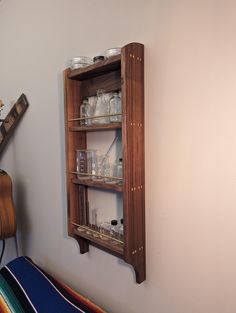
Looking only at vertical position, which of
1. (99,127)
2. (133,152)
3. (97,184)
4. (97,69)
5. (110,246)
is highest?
(97,69)

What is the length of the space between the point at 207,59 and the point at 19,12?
1443 mm

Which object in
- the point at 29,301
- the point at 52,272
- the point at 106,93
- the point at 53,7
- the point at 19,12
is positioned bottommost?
the point at 52,272

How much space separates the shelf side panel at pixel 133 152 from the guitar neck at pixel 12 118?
96 centimetres

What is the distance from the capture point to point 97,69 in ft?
3.25

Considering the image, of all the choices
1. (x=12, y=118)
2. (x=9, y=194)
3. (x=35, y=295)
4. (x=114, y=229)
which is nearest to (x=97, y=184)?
(x=114, y=229)

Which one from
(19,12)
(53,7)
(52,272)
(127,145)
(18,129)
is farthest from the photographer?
(18,129)

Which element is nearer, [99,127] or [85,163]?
[99,127]

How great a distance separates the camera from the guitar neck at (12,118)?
160 centimetres

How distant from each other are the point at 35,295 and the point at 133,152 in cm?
82

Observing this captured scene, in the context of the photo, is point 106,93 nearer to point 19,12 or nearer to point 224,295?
point 224,295

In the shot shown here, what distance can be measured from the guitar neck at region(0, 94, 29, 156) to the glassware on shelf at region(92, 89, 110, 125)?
0.73 meters

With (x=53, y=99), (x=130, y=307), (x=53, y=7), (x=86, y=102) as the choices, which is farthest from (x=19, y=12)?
(x=130, y=307)

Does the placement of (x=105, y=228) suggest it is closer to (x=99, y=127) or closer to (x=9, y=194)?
(x=99, y=127)

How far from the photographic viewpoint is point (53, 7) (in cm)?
133
